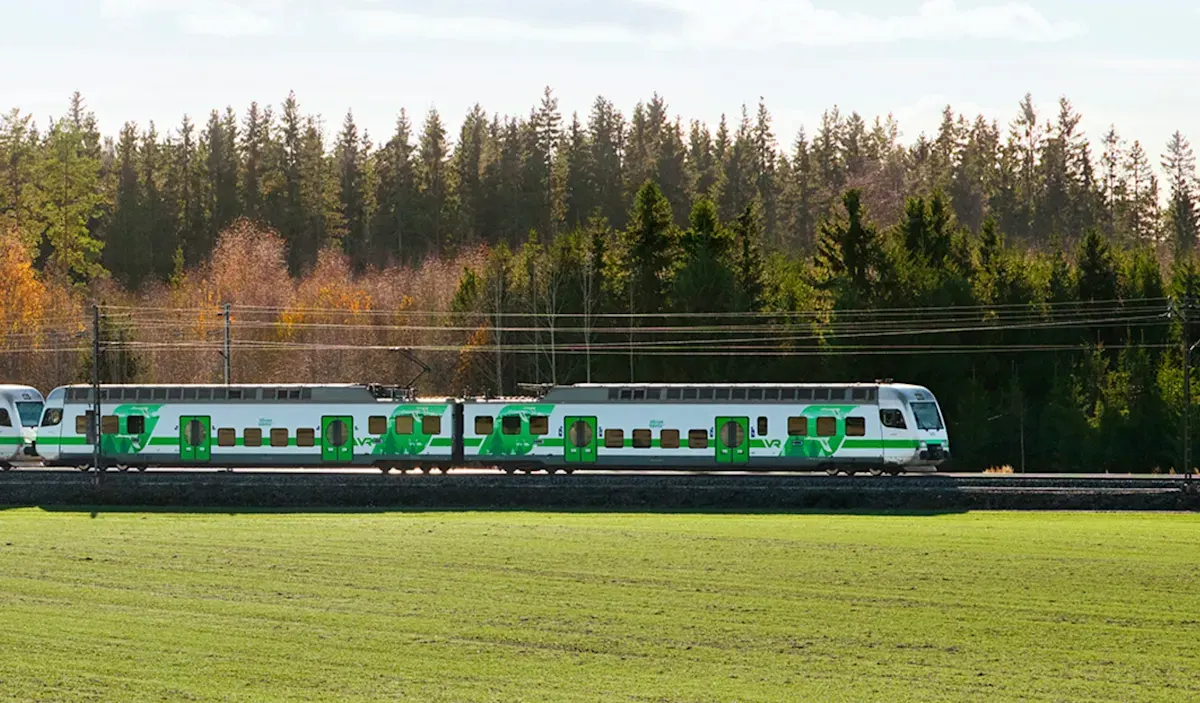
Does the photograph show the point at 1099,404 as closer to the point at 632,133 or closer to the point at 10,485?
the point at 10,485


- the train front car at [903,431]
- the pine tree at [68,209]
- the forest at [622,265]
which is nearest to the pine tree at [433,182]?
the forest at [622,265]

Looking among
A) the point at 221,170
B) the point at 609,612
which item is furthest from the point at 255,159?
the point at 609,612

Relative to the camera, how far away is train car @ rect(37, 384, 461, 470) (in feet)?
180

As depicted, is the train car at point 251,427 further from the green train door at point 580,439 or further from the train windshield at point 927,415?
the train windshield at point 927,415

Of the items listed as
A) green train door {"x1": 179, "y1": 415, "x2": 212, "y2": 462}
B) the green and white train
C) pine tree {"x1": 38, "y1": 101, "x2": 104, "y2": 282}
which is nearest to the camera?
the green and white train

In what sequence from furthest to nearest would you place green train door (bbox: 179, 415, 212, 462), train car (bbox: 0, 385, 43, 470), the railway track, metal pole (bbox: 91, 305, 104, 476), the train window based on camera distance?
train car (bbox: 0, 385, 43, 470) → green train door (bbox: 179, 415, 212, 462) → metal pole (bbox: 91, 305, 104, 476) → the train window → the railway track

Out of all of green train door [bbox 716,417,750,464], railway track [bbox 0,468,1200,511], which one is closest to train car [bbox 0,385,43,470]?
railway track [bbox 0,468,1200,511]

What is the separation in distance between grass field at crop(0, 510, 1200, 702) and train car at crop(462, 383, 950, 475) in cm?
784

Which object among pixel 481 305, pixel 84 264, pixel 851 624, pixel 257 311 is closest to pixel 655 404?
pixel 851 624

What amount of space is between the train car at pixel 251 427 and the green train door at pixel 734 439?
9.34 meters

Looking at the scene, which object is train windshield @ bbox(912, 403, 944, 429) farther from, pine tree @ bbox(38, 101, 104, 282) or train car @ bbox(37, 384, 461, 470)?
pine tree @ bbox(38, 101, 104, 282)

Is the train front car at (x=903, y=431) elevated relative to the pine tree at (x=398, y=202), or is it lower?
lower

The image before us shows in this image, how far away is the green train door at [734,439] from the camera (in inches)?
2058

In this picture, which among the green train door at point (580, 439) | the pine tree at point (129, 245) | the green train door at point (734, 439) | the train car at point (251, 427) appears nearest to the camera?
the green train door at point (734, 439)
